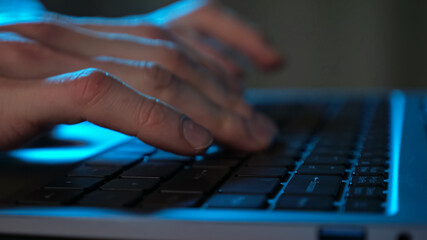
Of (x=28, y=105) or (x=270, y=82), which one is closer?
(x=28, y=105)

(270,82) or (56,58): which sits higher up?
(270,82)

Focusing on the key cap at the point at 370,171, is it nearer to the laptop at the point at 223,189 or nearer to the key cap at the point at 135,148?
the laptop at the point at 223,189

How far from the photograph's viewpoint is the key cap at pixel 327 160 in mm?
502

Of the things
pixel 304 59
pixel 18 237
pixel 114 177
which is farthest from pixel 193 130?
pixel 304 59

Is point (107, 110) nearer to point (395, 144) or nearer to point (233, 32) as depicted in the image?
point (395, 144)

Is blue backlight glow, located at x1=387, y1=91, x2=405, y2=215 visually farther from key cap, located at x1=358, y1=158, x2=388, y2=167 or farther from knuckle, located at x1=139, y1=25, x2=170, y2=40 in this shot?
knuckle, located at x1=139, y1=25, x2=170, y2=40

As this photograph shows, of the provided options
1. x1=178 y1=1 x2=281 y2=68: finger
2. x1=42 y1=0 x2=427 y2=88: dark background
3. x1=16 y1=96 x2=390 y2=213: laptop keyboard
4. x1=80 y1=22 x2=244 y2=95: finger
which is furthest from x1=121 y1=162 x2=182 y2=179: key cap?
x1=42 y1=0 x2=427 y2=88: dark background

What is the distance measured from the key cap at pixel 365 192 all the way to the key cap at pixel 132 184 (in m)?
0.16

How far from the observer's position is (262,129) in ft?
2.13

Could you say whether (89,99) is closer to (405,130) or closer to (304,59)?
(405,130)

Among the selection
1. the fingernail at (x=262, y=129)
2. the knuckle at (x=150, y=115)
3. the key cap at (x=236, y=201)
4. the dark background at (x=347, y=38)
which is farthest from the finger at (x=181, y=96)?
the dark background at (x=347, y=38)

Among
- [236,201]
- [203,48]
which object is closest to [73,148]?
[236,201]

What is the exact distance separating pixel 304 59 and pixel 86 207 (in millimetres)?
2558

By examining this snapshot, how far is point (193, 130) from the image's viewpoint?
1.66ft
